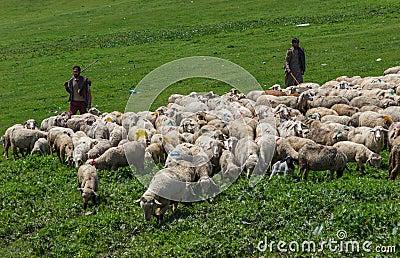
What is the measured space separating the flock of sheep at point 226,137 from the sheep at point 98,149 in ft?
0.09

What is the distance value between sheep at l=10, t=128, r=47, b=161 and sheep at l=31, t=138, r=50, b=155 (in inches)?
10.2

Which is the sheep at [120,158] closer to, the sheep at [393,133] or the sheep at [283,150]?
the sheep at [283,150]

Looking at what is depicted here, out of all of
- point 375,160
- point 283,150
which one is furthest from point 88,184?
point 375,160

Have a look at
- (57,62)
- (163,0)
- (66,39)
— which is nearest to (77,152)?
(57,62)

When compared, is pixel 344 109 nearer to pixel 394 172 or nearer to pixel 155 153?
pixel 394 172

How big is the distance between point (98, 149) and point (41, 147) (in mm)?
2448

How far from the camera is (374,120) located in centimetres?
1484

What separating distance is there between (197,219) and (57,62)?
2549 cm

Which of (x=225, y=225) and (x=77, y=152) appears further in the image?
(x=77, y=152)

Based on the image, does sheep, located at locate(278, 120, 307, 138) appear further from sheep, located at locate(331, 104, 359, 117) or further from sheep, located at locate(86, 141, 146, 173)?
sheep, located at locate(86, 141, 146, 173)

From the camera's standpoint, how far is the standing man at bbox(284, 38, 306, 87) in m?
20.6

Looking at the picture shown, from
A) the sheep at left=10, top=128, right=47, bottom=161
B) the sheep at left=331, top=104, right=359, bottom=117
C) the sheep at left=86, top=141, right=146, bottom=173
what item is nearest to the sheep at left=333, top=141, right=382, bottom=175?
the sheep at left=331, top=104, right=359, bottom=117

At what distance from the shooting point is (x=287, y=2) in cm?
4622

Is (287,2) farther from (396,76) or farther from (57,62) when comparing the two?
(396,76)
